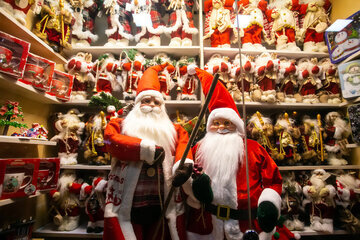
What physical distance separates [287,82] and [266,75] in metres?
0.22

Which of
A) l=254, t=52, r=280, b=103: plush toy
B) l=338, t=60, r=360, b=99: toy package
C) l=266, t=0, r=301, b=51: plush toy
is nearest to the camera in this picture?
l=338, t=60, r=360, b=99: toy package

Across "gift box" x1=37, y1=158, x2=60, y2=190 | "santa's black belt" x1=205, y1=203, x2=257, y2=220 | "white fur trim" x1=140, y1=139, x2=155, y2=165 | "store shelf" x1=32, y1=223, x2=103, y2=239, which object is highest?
"white fur trim" x1=140, y1=139, x2=155, y2=165

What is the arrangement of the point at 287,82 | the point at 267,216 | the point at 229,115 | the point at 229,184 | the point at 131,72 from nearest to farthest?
the point at 267,216, the point at 229,184, the point at 229,115, the point at 131,72, the point at 287,82

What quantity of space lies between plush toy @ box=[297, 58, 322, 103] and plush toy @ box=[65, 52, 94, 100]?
182cm

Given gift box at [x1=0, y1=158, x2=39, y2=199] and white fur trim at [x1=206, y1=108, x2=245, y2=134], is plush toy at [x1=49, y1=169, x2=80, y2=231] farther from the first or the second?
white fur trim at [x1=206, y1=108, x2=245, y2=134]

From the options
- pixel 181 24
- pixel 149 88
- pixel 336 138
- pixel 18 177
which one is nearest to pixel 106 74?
pixel 149 88

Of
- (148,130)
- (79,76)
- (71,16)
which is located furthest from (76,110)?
(148,130)

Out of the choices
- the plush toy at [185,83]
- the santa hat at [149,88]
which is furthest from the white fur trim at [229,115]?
the plush toy at [185,83]

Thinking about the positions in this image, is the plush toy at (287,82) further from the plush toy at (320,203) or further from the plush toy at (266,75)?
the plush toy at (320,203)

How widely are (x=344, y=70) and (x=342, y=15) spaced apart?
2.41 ft

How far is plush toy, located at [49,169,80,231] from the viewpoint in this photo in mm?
1431

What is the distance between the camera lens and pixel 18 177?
1097 millimetres

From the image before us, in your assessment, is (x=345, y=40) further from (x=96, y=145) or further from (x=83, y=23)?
(x=83, y=23)

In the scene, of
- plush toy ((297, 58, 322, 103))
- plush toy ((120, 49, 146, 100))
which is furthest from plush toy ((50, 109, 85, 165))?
plush toy ((297, 58, 322, 103))
